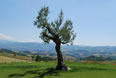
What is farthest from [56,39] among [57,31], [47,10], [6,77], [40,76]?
[6,77]

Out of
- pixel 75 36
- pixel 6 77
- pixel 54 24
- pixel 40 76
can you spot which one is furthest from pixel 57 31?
pixel 6 77

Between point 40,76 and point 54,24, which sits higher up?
point 54,24

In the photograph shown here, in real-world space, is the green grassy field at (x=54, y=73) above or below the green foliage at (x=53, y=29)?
below

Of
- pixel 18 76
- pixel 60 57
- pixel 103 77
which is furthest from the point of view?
pixel 60 57

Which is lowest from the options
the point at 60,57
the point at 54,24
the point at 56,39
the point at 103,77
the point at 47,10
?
the point at 103,77

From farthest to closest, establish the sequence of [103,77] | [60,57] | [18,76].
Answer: [60,57] < [18,76] < [103,77]

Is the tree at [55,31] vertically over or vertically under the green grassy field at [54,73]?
over

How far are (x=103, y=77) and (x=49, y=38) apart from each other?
53.8ft

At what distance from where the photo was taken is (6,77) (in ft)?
98.9

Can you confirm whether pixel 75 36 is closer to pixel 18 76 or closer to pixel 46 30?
pixel 46 30

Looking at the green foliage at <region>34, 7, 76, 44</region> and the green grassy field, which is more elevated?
the green foliage at <region>34, 7, 76, 44</region>

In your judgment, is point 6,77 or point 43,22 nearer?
point 6,77

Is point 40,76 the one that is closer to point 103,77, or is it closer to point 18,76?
point 18,76

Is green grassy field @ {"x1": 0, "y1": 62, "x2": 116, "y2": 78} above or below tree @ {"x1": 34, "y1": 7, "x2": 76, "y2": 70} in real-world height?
below
